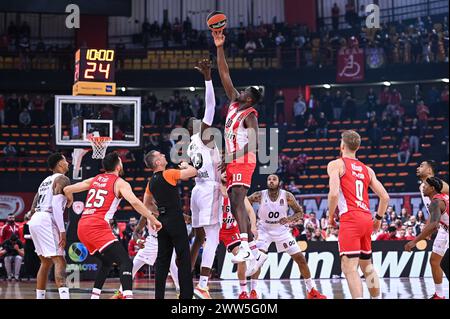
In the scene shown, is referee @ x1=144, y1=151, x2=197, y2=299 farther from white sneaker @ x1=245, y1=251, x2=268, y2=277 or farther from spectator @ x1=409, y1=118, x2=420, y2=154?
spectator @ x1=409, y1=118, x2=420, y2=154

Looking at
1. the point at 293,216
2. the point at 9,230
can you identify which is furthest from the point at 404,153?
the point at 293,216

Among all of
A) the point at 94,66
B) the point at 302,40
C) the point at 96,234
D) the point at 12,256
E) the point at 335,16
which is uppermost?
the point at 335,16

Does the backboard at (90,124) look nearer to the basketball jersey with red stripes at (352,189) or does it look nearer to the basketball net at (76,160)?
the basketball net at (76,160)

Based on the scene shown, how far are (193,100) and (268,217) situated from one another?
64.6ft

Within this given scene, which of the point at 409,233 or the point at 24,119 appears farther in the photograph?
the point at 24,119

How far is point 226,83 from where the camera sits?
980 cm

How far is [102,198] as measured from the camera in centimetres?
940

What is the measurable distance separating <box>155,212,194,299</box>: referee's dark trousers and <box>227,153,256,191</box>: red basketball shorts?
0.81 meters

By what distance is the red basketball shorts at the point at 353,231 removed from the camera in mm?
8617

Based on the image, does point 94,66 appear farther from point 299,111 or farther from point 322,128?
point 299,111

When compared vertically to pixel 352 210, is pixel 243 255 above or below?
below

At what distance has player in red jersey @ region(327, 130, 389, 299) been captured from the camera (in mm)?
8602

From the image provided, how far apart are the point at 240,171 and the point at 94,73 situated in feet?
30.5
